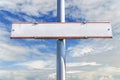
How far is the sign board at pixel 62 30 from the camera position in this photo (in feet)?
→ 30.8

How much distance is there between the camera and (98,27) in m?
9.52

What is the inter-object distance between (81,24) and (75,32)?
1.36 ft

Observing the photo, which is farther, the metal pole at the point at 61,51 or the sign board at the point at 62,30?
the sign board at the point at 62,30

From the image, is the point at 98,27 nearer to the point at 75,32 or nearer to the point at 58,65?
the point at 75,32

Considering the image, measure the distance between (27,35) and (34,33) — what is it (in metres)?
0.31

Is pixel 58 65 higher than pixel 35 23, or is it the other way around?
pixel 35 23

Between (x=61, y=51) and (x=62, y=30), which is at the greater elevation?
(x=62, y=30)

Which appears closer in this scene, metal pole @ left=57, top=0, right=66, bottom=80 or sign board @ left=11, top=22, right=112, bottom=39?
metal pole @ left=57, top=0, right=66, bottom=80

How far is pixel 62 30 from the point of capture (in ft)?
31.2

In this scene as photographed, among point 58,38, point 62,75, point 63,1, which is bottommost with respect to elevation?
point 62,75

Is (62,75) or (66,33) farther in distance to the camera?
(66,33)

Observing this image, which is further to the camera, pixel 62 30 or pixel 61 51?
pixel 62 30

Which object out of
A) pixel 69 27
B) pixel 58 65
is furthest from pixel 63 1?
pixel 58 65

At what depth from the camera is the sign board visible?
9.38 metres
